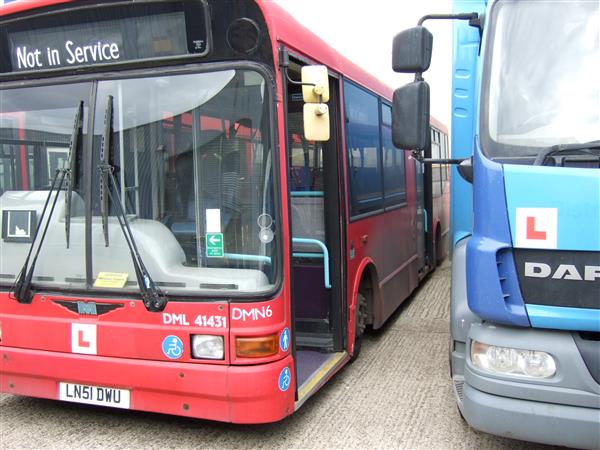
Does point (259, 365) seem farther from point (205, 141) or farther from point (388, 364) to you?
point (388, 364)

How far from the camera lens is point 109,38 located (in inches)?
136

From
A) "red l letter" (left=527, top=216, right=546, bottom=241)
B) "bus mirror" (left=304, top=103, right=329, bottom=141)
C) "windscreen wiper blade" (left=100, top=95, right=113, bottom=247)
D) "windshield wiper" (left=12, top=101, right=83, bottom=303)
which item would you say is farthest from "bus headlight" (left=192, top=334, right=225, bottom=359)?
"red l letter" (left=527, top=216, right=546, bottom=241)

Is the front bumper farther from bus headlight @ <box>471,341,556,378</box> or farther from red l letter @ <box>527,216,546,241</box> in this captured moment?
red l letter @ <box>527,216,546,241</box>

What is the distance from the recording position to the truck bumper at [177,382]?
328 cm

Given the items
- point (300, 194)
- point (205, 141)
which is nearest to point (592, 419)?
point (205, 141)

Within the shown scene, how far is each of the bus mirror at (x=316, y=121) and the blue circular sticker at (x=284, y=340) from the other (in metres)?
1.22

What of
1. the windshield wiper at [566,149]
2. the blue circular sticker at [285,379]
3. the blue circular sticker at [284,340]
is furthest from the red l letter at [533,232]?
the blue circular sticker at [285,379]

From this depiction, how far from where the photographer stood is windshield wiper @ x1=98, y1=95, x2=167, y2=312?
3.38 m

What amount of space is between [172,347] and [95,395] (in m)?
0.66

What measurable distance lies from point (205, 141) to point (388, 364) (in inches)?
112

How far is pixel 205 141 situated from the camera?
11.2 feet

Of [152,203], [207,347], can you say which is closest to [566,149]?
[207,347]

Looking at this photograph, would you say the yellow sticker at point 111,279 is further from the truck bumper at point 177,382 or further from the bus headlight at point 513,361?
the bus headlight at point 513,361

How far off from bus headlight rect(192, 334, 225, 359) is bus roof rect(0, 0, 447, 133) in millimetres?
1751
